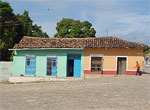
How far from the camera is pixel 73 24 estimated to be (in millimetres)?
40875

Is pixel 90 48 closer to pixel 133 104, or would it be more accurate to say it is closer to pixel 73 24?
pixel 133 104

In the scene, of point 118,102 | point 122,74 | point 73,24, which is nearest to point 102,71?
point 122,74

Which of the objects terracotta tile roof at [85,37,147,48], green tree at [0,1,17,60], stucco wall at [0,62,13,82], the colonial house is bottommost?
stucco wall at [0,62,13,82]

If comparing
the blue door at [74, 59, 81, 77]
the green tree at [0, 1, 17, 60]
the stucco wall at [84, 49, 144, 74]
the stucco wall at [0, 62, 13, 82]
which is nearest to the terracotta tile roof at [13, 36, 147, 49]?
the stucco wall at [84, 49, 144, 74]

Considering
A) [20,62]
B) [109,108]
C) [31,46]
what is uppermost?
[31,46]

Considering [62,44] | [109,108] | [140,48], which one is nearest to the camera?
[109,108]

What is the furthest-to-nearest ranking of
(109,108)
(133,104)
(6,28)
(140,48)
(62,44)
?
(6,28)
(62,44)
(140,48)
(133,104)
(109,108)

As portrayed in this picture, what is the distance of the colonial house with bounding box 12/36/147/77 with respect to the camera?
21156 mm

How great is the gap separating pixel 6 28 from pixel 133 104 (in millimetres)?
24962

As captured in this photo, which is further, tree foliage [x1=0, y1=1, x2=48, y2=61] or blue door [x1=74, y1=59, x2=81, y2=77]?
tree foliage [x1=0, y1=1, x2=48, y2=61]

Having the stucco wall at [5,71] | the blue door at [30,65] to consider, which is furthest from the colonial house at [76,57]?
the stucco wall at [5,71]

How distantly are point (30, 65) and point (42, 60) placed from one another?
52.7 inches

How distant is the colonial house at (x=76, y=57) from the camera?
833 inches

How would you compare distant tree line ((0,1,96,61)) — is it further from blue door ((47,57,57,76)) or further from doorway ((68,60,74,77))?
doorway ((68,60,74,77))
